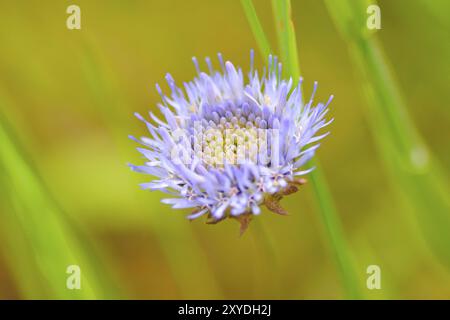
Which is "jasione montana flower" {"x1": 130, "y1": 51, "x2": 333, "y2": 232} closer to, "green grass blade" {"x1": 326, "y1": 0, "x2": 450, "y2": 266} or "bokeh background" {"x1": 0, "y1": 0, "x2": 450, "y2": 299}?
"green grass blade" {"x1": 326, "y1": 0, "x2": 450, "y2": 266}

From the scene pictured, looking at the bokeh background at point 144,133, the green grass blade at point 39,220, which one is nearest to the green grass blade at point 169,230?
the bokeh background at point 144,133

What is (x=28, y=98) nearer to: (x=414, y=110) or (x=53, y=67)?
(x=53, y=67)

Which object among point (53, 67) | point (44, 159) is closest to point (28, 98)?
point (53, 67)

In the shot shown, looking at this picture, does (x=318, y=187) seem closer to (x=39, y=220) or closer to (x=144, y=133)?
(x=39, y=220)

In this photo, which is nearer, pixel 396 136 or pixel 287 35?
pixel 287 35

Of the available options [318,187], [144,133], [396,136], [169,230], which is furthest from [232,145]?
[144,133]

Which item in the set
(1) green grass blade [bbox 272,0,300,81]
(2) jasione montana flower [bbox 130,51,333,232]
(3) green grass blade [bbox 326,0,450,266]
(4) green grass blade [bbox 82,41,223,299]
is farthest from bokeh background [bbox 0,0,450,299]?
(1) green grass blade [bbox 272,0,300,81]
